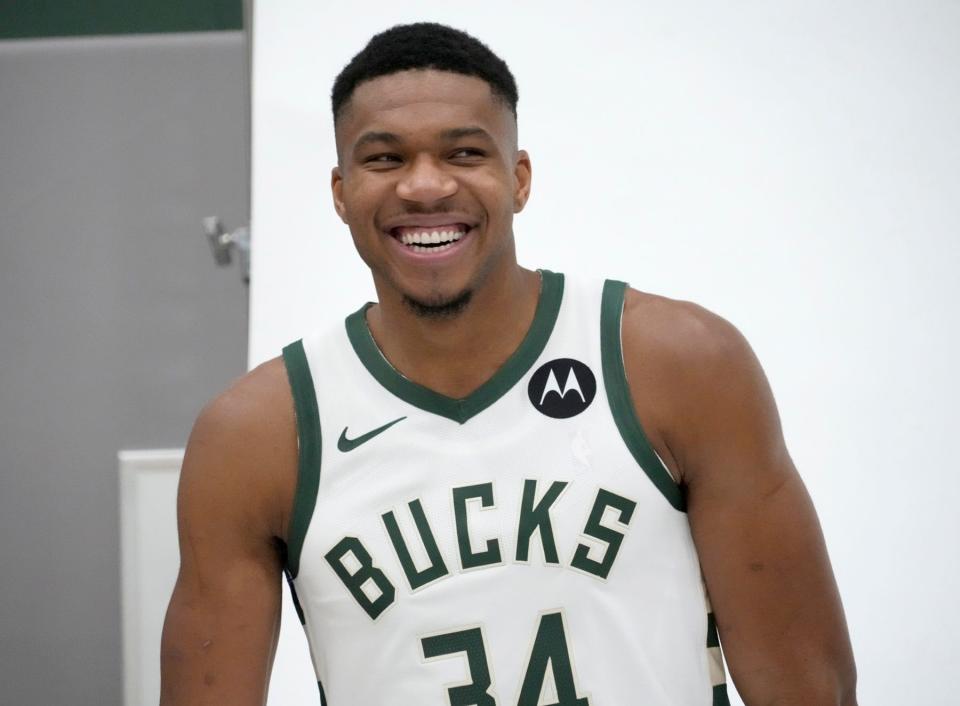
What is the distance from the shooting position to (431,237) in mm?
1400

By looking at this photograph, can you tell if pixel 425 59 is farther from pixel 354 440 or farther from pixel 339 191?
pixel 354 440

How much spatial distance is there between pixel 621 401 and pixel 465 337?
19cm

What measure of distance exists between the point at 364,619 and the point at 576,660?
0.24 m

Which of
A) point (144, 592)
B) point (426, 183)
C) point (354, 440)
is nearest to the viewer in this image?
point (426, 183)

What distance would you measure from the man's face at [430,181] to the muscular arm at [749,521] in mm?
241

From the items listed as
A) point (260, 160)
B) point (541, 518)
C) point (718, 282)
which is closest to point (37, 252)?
point (260, 160)

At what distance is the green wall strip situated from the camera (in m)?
3.38

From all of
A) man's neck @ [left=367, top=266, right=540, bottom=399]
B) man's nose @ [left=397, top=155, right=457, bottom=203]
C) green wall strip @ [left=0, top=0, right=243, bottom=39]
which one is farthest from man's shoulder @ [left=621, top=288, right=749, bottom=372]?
green wall strip @ [left=0, top=0, right=243, bottom=39]

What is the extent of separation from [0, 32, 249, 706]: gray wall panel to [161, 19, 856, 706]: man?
199 cm

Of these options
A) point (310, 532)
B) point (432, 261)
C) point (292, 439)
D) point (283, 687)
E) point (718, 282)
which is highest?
point (718, 282)

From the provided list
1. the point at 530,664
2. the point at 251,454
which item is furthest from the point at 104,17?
the point at 530,664

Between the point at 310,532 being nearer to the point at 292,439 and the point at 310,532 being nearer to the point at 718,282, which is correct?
the point at 292,439

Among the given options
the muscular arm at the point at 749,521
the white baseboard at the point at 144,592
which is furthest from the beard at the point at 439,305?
the white baseboard at the point at 144,592

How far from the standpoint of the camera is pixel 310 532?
1.45m
